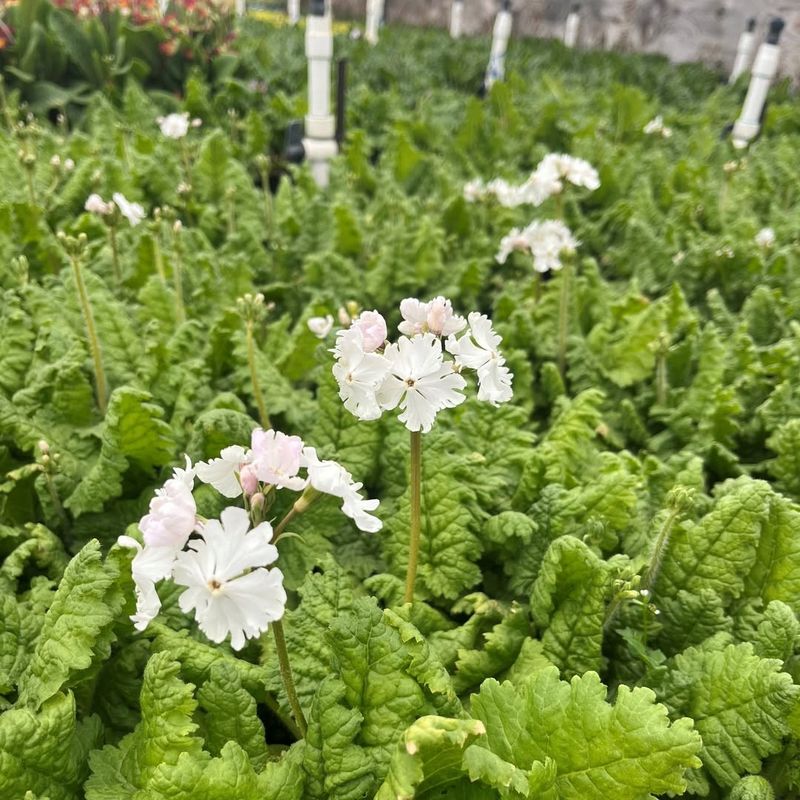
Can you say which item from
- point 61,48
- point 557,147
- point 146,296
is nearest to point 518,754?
point 146,296

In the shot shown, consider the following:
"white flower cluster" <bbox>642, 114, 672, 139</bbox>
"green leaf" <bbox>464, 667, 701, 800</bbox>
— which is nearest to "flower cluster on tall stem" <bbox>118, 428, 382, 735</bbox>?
"green leaf" <bbox>464, 667, 701, 800</bbox>

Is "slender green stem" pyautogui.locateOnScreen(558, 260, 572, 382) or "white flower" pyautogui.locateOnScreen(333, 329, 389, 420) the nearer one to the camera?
"white flower" pyautogui.locateOnScreen(333, 329, 389, 420)

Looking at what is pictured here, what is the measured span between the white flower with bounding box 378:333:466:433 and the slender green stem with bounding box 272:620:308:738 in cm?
37

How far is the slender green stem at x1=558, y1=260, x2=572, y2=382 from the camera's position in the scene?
257cm

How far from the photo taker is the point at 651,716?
3.87 ft

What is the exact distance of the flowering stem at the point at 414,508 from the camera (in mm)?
1381

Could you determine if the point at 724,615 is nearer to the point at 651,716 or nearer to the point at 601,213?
the point at 651,716

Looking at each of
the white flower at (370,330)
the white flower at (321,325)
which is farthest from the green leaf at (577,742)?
the white flower at (321,325)

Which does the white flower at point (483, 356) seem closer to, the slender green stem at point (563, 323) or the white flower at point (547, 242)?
the slender green stem at point (563, 323)

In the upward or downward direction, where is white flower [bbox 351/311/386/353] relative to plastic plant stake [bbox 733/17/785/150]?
upward

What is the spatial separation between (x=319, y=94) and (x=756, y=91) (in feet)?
10.00

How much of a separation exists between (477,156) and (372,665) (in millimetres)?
4237

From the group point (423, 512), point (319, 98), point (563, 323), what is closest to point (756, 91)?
point (319, 98)

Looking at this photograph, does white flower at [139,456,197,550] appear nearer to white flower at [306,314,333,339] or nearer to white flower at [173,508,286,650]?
white flower at [173,508,286,650]
